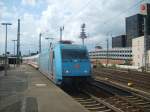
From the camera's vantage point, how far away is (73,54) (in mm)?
21766

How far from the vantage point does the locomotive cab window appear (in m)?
21.5

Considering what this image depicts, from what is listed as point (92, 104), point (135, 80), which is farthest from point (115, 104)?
point (135, 80)

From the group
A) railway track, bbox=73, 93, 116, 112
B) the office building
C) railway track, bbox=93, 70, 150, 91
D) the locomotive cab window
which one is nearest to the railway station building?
the office building

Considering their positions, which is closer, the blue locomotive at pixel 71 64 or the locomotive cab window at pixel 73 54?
the blue locomotive at pixel 71 64

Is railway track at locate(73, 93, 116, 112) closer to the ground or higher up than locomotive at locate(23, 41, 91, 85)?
closer to the ground

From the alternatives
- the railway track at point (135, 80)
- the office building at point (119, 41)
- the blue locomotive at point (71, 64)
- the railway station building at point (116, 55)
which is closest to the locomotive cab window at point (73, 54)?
the blue locomotive at point (71, 64)

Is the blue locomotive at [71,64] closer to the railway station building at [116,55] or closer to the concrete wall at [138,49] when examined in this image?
the concrete wall at [138,49]

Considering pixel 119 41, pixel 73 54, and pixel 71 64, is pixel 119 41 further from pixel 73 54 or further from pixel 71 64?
pixel 71 64

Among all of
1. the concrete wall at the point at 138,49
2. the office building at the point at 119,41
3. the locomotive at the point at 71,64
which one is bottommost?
the locomotive at the point at 71,64

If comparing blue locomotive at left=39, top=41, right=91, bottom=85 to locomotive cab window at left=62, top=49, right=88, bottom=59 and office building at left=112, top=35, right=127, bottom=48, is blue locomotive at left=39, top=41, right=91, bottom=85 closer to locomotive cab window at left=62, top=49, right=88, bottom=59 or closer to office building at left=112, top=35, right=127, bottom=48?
locomotive cab window at left=62, top=49, right=88, bottom=59

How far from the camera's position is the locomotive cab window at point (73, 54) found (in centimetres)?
2152

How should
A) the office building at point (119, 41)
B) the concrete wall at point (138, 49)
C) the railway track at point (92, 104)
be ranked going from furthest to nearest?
the office building at point (119, 41), the concrete wall at point (138, 49), the railway track at point (92, 104)

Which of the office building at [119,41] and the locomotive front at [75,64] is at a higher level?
the office building at [119,41]

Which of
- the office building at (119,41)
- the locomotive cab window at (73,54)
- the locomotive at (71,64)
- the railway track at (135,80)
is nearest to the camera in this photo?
the locomotive at (71,64)
